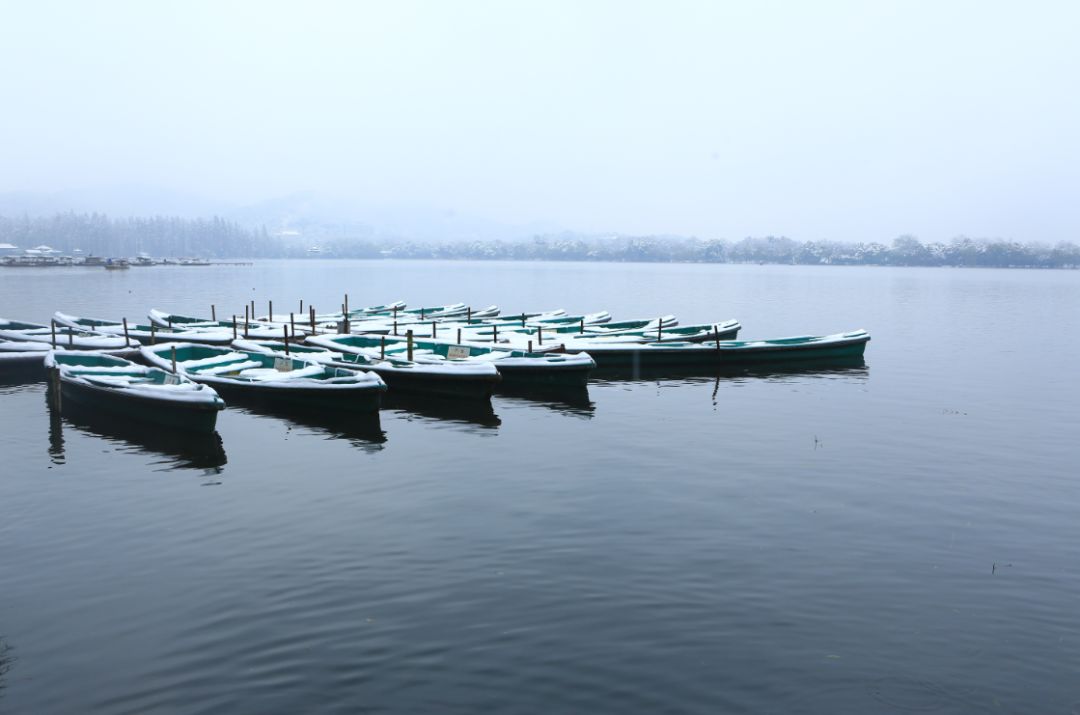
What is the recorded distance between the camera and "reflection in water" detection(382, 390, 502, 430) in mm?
32969

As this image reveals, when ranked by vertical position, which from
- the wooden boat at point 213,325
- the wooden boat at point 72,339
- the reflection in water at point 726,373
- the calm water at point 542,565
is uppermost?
the wooden boat at point 213,325

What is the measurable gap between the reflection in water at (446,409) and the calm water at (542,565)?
0.36 m

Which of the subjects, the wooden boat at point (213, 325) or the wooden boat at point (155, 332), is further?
the wooden boat at point (213, 325)

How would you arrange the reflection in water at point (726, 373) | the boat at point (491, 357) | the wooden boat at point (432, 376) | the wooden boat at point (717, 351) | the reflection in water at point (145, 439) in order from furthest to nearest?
the wooden boat at point (717, 351) < the reflection in water at point (726, 373) < the boat at point (491, 357) < the wooden boat at point (432, 376) < the reflection in water at point (145, 439)

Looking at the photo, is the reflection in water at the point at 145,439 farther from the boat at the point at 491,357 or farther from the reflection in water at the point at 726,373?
the reflection in water at the point at 726,373

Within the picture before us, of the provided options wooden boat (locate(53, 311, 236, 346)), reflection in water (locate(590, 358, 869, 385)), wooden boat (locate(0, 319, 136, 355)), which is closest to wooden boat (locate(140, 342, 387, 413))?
wooden boat (locate(0, 319, 136, 355))

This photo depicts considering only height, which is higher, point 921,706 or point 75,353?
point 75,353

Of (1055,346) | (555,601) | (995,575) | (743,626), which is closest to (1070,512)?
(995,575)

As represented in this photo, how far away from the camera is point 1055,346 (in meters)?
65.2

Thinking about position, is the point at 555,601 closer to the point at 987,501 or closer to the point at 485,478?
the point at 485,478

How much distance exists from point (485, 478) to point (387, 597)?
30.0 ft

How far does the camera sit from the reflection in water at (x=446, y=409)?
33.0 metres

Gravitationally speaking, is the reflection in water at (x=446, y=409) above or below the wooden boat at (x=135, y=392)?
below

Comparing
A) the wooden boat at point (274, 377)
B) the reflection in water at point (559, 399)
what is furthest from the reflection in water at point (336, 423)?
the reflection in water at point (559, 399)
